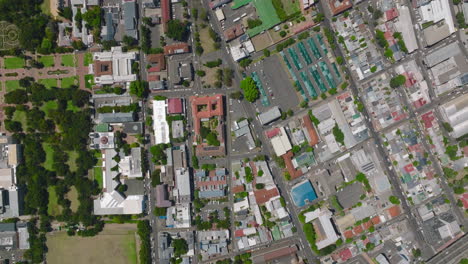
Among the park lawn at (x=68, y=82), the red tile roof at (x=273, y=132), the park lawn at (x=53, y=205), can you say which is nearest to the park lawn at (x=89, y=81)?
the park lawn at (x=68, y=82)

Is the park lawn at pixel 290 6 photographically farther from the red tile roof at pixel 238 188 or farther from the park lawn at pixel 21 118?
the park lawn at pixel 21 118

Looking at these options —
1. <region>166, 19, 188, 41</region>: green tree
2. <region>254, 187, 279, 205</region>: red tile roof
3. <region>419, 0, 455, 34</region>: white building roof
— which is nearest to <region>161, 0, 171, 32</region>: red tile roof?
<region>166, 19, 188, 41</region>: green tree

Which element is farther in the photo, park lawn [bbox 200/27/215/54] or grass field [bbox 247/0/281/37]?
park lawn [bbox 200/27/215/54]

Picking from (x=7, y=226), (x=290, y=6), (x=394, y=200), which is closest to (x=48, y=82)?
(x=7, y=226)

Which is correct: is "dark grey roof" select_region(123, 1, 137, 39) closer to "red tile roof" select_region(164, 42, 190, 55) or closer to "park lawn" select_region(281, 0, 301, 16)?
"red tile roof" select_region(164, 42, 190, 55)

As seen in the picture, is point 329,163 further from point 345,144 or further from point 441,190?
point 441,190
